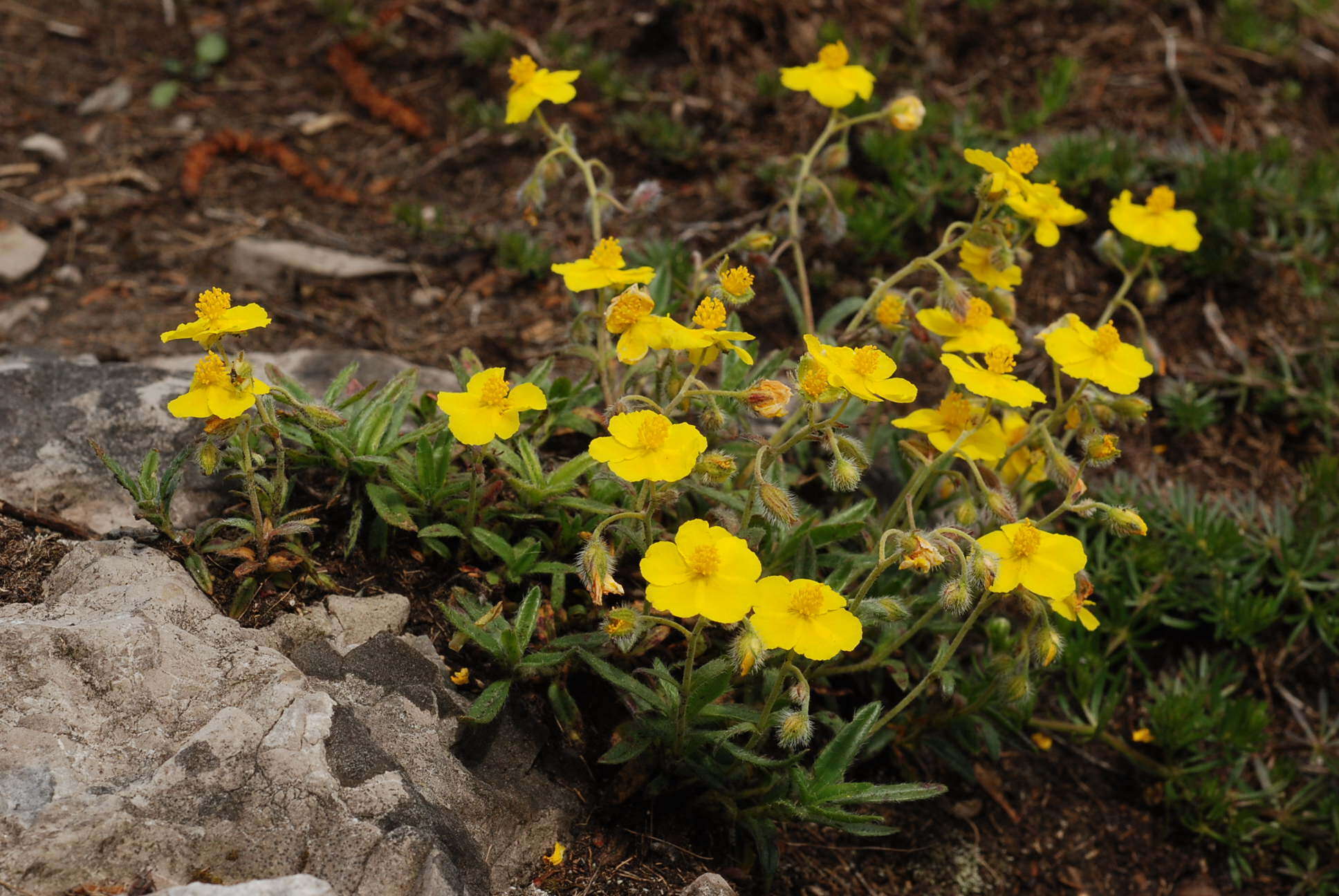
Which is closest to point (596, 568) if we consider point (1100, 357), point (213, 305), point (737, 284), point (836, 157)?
point (737, 284)

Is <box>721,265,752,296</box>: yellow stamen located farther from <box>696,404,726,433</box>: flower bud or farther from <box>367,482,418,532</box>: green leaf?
<box>367,482,418,532</box>: green leaf

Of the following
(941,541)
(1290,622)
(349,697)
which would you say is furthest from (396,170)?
(1290,622)

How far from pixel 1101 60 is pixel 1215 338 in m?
1.64

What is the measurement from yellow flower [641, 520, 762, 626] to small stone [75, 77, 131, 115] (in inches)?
180

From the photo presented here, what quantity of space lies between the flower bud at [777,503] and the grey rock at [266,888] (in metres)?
1.18

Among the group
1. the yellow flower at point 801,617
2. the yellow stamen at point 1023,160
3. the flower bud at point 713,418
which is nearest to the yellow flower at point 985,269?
the yellow stamen at point 1023,160

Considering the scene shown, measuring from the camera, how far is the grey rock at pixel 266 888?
195 cm

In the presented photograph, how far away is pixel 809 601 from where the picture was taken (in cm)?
228

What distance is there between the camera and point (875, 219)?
170 inches

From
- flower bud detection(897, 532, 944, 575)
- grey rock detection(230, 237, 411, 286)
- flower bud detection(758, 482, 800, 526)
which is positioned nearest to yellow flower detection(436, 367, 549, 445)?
flower bud detection(758, 482, 800, 526)

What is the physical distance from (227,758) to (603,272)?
1444 mm

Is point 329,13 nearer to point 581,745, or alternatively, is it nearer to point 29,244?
point 29,244

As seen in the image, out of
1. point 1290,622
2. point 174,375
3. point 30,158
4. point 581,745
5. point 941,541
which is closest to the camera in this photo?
point 941,541

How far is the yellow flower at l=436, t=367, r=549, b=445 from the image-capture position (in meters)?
2.46
